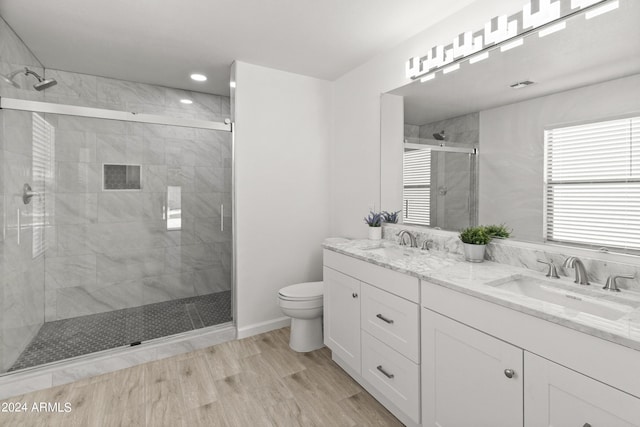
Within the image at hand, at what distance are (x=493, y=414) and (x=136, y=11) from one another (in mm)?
2833

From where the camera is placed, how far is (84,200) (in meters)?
2.40

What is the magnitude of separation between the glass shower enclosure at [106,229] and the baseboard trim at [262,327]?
0.21m

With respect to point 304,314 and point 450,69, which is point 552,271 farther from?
point 304,314

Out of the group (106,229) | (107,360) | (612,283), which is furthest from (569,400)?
(106,229)

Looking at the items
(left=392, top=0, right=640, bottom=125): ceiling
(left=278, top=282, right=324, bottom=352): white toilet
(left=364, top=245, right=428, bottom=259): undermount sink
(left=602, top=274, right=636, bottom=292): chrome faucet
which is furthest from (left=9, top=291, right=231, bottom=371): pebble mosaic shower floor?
(left=602, top=274, right=636, bottom=292): chrome faucet

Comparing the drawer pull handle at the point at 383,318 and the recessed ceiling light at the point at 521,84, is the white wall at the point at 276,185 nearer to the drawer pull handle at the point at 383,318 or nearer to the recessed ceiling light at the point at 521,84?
the drawer pull handle at the point at 383,318

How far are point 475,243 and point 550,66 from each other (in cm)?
95

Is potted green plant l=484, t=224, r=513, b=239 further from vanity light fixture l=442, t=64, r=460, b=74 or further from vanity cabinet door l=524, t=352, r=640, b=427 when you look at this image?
vanity light fixture l=442, t=64, r=460, b=74

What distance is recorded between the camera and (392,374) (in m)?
1.70

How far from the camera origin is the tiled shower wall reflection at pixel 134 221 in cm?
234

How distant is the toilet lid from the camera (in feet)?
8.00

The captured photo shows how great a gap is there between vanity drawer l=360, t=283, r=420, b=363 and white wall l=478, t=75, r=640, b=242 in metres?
0.74

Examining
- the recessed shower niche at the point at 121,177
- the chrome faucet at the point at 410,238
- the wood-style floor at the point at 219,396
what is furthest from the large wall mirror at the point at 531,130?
the recessed shower niche at the point at 121,177

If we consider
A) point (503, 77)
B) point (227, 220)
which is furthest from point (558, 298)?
point (227, 220)
